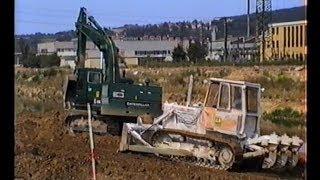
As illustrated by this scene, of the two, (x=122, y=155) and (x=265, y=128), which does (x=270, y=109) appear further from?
(x=122, y=155)

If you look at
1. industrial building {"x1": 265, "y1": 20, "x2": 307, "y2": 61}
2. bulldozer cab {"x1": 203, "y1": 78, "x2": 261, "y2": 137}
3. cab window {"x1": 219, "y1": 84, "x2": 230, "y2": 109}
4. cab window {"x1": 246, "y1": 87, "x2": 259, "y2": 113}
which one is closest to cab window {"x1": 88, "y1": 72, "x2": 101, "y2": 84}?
bulldozer cab {"x1": 203, "y1": 78, "x2": 261, "y2": 137}

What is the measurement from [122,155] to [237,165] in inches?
63.6

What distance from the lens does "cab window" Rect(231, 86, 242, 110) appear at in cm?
763

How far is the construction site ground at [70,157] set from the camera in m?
6.21

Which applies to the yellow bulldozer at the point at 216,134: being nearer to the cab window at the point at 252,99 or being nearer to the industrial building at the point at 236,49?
the cab window at the point at 252,99

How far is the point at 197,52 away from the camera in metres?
8.10

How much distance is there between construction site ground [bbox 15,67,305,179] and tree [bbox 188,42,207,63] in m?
0.60

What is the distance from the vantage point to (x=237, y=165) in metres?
8.31

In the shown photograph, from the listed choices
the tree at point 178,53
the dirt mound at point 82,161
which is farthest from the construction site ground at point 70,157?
the tree at point 178,53

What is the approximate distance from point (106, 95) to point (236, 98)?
2.30 meters

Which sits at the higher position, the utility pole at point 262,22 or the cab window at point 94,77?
the utility pole at point 262,22

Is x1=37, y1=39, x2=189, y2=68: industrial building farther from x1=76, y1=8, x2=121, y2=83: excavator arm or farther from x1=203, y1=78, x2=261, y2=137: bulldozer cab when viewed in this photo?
x1=203, y1=78, x2=261, y2=137: bulldozer cab

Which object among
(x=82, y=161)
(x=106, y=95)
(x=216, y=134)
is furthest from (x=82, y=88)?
(x=82, y=161)

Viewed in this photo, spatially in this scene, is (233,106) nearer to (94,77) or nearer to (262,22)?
(262,22)
